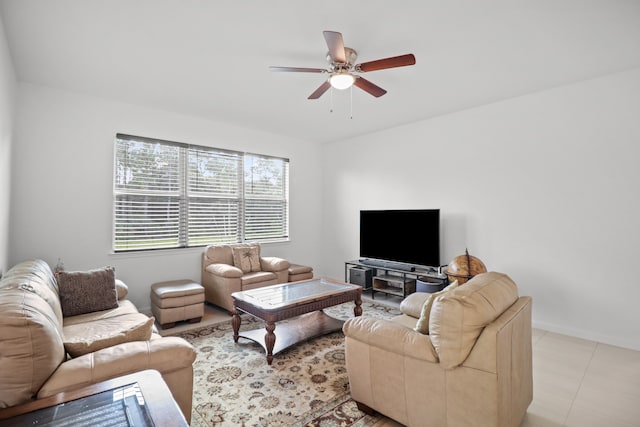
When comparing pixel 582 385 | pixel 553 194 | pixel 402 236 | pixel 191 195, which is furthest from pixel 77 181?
pixel 553 194

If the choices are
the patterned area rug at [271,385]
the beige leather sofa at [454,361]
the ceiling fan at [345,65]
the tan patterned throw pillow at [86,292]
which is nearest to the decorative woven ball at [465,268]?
the patterned area rug at [271,385]

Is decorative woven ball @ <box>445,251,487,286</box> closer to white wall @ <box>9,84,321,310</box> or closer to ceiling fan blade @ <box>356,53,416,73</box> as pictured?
ceiling fan blade @ <box>356,53,416,73</box>

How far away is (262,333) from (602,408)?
2.80 m

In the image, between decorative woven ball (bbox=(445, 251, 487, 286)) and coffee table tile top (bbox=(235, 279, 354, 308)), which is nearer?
coffee table tile top (bbox=(235, 279, 354, 308))

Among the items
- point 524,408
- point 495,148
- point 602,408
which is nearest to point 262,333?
point 524,408

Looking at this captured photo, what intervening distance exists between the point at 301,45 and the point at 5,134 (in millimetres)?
2833

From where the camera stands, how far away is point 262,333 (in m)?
3.25

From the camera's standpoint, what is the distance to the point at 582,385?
249cm

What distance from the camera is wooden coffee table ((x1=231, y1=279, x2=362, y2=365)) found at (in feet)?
9.34

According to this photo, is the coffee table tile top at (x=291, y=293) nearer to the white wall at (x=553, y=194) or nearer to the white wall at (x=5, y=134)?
the white wall at (x=553, y=194)

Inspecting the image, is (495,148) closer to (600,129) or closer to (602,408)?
(600,129)

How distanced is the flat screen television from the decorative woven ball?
17.1 inches

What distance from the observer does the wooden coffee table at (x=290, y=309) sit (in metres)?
2.85

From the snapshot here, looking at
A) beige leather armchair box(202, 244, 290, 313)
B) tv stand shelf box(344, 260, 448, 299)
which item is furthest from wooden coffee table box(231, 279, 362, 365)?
tv stand shelf box(344, 260, 448, 299)
